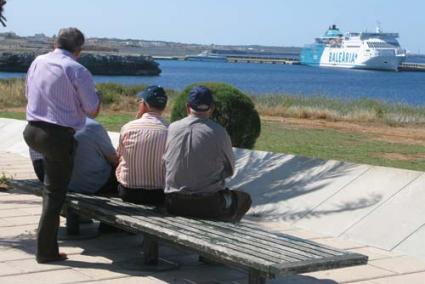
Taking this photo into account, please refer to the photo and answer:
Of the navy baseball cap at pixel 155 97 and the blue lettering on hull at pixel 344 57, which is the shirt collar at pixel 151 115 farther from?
the blue lettering on hull at pixel 344 57

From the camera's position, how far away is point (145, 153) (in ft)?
20.9

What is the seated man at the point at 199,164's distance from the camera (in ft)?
19.6

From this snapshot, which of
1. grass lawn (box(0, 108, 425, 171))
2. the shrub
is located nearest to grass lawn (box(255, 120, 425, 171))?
grass lawn (box(0, 108, 425, 171))

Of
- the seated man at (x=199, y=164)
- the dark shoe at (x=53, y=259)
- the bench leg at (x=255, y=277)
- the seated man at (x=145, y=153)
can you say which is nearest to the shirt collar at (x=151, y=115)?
the seated man at (x=145, y=153)

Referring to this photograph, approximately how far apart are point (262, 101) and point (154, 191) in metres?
21.9

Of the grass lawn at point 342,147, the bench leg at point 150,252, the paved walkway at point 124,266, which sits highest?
the bench leg at point 150,252

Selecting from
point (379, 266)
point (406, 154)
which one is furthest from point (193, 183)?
point (406, 154)

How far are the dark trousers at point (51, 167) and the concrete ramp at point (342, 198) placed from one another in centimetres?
281

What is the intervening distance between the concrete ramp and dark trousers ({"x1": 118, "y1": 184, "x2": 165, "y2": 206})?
6.43ft

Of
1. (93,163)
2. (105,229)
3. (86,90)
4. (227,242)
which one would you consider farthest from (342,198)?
(86,90)

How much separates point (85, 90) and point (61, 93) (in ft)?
0.57

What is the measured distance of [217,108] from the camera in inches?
468

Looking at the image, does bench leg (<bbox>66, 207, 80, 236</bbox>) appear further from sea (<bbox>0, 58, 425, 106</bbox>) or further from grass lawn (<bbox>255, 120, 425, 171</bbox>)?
sea (<bbox>0, 58, 425, 106</bbox>)

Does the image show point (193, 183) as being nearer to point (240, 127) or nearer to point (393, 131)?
point (240, 127)
